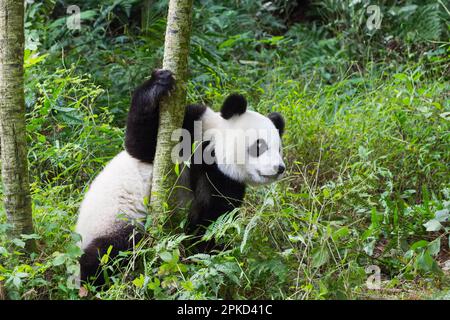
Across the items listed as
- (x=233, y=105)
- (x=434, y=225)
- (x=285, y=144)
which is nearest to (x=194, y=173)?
(x=233, y=105)

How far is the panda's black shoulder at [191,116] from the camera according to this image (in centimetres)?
460

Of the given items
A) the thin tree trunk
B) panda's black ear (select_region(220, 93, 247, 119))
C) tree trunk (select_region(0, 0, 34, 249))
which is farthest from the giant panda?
the thin tree trunk

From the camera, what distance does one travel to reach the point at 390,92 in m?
6.30

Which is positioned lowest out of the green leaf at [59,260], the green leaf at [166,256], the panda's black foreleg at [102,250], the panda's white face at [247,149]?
the panda's black foreleg at [102,250]

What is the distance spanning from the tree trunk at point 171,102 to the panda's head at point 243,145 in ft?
1.69

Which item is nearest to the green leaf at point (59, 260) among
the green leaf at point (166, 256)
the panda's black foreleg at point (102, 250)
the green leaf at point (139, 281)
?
the panda's black foreleg at point (102, 250)

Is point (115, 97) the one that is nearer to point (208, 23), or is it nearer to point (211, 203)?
point (208, 23)

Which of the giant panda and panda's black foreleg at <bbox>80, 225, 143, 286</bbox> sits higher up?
the giant panda

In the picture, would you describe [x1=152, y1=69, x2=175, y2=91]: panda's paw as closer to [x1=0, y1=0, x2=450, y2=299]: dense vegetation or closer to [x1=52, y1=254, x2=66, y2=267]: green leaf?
[x1=0, y1=0, x2=450, y2=299]: dense vegetation

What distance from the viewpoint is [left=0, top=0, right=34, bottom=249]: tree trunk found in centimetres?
394

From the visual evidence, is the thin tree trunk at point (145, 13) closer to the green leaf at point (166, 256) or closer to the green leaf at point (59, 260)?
the green leaf at point (59, 260)

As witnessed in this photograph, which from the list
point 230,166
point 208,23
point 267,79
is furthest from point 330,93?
point 230,166
